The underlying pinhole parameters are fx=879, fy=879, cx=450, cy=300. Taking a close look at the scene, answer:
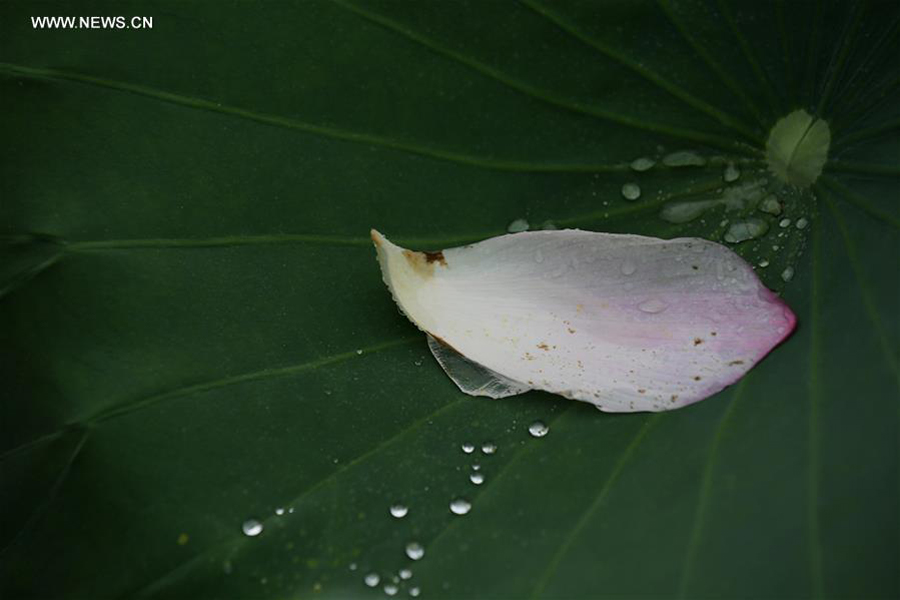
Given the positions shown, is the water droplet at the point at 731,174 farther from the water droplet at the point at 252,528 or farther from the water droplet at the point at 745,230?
the water droplet at the point at 252,528

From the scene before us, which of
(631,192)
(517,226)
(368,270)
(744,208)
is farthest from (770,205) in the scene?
(368,270)

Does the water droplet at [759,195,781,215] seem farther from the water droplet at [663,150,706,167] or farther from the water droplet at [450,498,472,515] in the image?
the water droplet at [450,498,472,515]

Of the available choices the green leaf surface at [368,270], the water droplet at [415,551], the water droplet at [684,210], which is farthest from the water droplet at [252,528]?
the water droplet at [684,210]

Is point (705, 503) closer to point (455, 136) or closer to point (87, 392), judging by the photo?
point (455, 136)

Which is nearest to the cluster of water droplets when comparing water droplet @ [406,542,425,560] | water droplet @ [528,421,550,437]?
water droplet @ [528,421,550,437]

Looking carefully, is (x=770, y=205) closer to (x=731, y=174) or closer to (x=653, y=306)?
(x=731, y=174)
